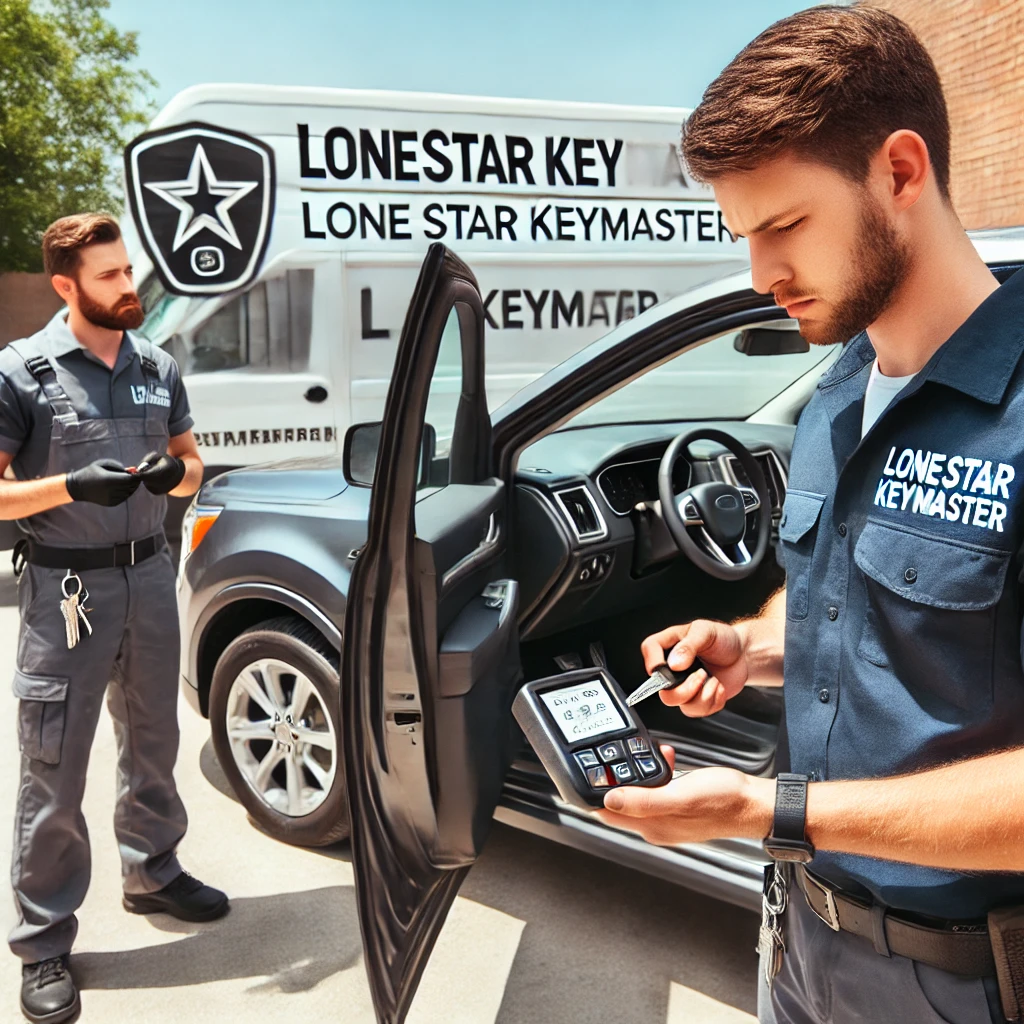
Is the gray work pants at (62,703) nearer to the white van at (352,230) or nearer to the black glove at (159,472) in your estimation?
the black glove at (159,472)

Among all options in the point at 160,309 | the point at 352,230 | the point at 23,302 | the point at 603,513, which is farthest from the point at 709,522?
the point at 23,302

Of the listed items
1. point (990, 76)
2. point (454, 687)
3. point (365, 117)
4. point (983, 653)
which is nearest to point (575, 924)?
point (454, 687)

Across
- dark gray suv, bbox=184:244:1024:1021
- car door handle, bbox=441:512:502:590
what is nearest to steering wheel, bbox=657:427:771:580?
dark gray suv, bbox=184:244:1024:1021

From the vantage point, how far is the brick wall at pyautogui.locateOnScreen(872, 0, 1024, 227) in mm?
9156

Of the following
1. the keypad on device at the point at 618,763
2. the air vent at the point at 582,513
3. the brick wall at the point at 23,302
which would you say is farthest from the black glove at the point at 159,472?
the brick wall at the point at 23,302

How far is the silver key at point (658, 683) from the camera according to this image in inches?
50.3

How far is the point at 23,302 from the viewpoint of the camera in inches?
552

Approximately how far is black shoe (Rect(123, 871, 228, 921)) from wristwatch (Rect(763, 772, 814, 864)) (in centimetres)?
193

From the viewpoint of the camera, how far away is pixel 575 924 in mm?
2502

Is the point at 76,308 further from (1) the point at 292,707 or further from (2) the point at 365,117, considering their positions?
(2) the point at 365,117

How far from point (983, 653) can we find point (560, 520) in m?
1.54

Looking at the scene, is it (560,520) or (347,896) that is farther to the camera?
(347,896)

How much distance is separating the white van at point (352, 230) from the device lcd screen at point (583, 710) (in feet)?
15.7

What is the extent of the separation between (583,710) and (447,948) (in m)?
1.42
